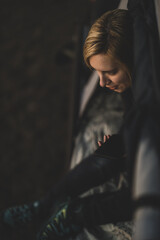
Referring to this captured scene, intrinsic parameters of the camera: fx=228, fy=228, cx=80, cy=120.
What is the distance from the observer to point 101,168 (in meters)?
0.93

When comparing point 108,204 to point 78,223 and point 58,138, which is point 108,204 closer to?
point 78,223

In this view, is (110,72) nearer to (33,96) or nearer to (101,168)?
(101,168)

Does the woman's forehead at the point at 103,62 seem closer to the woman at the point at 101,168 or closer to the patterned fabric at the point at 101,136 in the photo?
the woman at the point at 101,168

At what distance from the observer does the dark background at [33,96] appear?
1.65 m

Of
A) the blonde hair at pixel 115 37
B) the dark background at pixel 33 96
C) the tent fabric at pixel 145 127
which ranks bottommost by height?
the dark background at pixel 33 96

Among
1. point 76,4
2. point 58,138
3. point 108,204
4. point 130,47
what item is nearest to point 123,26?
point 130,47

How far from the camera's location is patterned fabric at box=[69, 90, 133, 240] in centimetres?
83

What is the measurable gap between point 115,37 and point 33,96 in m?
1.68

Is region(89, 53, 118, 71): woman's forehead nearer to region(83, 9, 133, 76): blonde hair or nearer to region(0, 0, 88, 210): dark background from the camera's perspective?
region(83, 9, 133, 76): blonde hair

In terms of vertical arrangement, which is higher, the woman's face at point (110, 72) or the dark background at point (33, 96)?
the woman's face at point (110, 72)

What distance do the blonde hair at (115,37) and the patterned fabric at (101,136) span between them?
0.35 m

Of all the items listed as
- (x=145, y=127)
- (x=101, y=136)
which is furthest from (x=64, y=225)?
(x=145, y=127)

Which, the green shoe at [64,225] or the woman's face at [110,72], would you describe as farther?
the green shoe at [64,225]

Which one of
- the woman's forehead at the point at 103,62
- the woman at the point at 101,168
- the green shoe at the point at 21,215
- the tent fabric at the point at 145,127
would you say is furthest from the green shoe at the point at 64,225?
the woman's forehead at the point at 103,62
